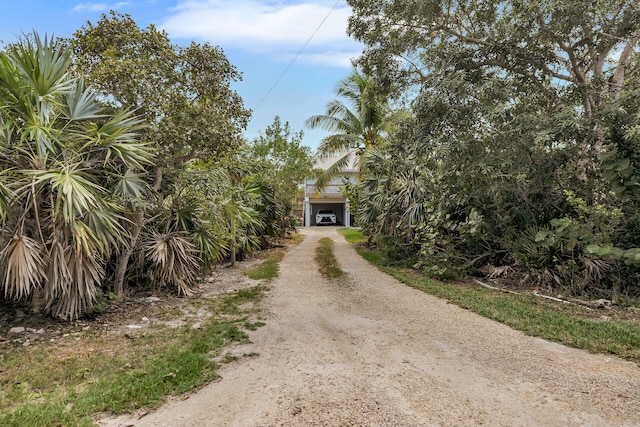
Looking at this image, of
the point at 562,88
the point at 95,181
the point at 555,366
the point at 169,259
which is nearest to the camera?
the point at 555,366

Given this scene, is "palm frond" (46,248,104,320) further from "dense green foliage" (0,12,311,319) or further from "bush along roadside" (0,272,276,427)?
"bush along roadside" (0,272,276,427)

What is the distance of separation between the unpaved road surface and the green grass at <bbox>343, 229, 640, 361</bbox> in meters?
0.32

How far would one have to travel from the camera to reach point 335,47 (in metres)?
8.94

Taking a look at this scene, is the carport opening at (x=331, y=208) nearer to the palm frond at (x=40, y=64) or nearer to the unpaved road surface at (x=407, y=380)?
the unpaved road surface at (x=407, y=380)

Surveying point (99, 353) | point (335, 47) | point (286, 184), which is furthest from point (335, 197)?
point (99, 353)

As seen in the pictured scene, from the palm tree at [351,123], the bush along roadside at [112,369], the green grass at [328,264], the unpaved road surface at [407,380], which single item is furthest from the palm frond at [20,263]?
the palm tree at [351,123]

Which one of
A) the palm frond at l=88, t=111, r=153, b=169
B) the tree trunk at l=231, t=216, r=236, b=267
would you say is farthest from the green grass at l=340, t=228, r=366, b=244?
the palm frond at l=88, t=111, r=153, b=169

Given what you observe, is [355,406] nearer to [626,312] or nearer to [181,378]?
[181,378]

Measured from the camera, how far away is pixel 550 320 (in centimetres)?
513

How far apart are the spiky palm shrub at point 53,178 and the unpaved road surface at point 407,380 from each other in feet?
8.96

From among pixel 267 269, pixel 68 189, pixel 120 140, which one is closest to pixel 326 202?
pixel 267 269

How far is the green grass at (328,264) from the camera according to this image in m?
9.11

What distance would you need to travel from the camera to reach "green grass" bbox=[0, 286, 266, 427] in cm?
277

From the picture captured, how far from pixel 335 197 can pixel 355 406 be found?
32.3 metres
